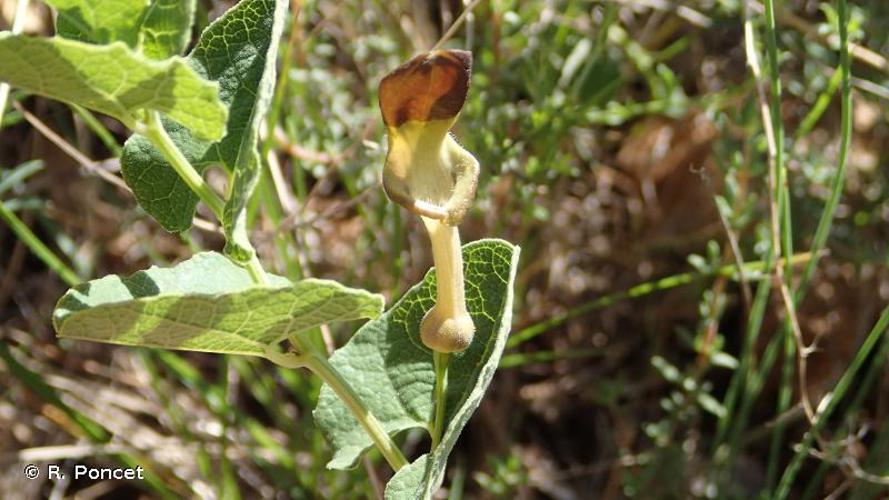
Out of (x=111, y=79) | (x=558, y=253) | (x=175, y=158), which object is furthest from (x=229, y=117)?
(x=558, y=253)

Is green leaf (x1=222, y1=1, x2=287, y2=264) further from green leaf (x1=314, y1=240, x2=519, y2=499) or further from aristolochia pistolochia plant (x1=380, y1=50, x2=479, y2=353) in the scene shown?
green leaf (x1=314, y1=240, x2=519, y2=499)

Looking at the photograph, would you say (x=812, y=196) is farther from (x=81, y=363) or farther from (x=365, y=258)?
(x=81, y=363)

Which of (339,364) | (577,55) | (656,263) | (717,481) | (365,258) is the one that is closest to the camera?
(339,364)

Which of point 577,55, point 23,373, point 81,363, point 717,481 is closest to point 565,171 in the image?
point 577,55

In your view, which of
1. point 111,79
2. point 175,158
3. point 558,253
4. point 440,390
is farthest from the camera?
point 558,253

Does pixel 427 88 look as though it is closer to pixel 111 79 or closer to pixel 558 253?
pixel 111 79

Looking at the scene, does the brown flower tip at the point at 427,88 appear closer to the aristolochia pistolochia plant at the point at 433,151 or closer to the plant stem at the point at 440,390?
the aristolochia pistolochia plant at the point at 433,151
